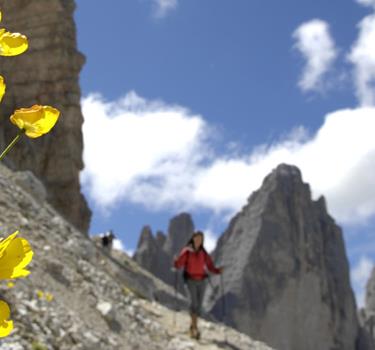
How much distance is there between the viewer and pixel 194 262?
1382 centimetres

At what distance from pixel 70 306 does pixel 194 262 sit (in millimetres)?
3787

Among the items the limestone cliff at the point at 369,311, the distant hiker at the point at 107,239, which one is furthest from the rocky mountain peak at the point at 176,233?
the distant hiker at the point at 107,239

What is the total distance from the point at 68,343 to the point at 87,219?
4461 cm

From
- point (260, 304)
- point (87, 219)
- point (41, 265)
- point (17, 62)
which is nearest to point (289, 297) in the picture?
point (260, 304)

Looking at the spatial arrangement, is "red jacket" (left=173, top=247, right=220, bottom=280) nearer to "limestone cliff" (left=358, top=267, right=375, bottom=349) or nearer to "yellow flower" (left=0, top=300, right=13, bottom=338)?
"yellow flower" (left=0, top=300, right=13, bottom=338)

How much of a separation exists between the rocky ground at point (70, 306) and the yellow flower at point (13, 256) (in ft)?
19.6

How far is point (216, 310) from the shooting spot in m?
77.2

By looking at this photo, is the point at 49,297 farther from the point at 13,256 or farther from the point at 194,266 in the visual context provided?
the point at 13,256

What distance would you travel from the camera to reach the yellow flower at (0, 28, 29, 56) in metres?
1.49

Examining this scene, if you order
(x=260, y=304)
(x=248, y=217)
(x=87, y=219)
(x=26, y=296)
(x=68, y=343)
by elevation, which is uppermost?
(x=248, y=217)

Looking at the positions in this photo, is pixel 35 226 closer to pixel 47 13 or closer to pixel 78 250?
pixel 78 250

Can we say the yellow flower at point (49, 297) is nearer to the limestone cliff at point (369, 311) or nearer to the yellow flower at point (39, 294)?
the yellow flower at point (39, 294)

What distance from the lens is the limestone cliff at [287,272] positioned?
3125 inches

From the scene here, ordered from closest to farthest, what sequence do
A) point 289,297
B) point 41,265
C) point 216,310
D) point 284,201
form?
point 41,265, point 216,310, point 289,297, point 284,201
